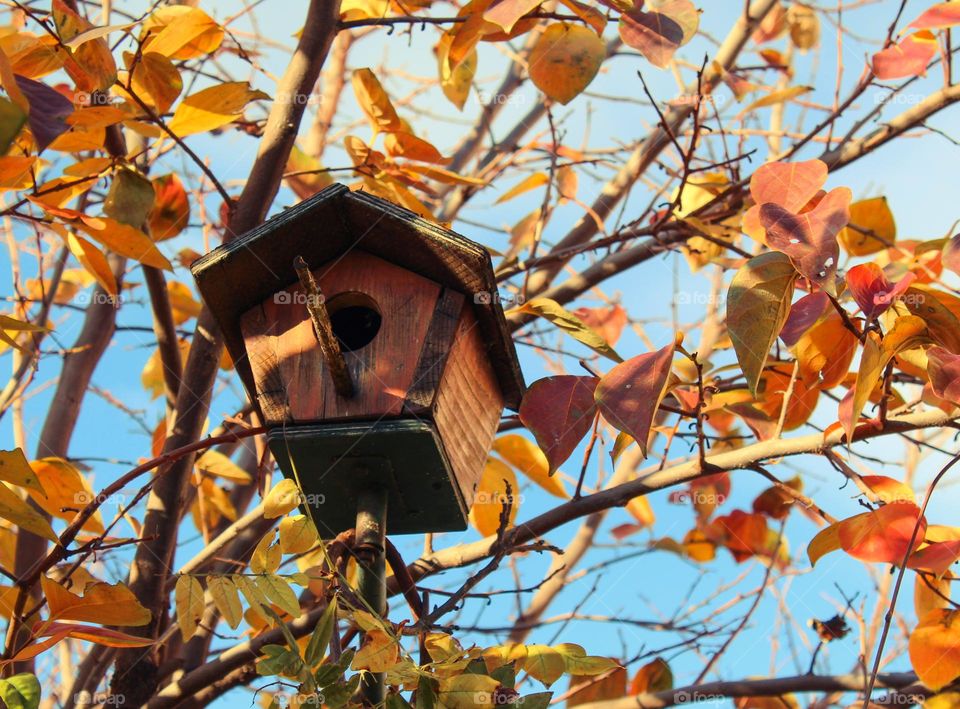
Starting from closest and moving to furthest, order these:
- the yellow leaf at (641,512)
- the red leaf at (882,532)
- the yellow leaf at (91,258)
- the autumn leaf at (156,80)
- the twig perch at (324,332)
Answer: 1. the twig perch at (324,332)
2. the red leaf at (882,532)
3. the yellow leaf at (91,258)
4. the autumn leaf at (156,80)
5. the yellow leaf at (641,512)

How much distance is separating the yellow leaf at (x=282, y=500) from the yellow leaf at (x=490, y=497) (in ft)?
2.31

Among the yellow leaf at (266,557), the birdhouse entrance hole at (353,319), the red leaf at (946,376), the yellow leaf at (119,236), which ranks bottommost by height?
the yellow leaf at (266,557)

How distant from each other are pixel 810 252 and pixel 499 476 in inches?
39.4

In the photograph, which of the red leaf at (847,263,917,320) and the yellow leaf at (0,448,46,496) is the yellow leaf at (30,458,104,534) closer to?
the yellow leaf at (0,448,46,496)

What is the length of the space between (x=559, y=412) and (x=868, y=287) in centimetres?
49

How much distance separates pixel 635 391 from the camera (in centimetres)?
140

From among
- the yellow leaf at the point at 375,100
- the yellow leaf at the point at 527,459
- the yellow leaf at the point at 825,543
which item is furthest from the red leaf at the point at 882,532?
the yellow leaf at the point at 375,100

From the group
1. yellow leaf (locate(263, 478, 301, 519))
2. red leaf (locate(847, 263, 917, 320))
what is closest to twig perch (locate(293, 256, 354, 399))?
yellow leaf (locate(263, 478, 301, 519))

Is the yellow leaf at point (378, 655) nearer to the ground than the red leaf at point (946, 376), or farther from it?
nearer to the ground

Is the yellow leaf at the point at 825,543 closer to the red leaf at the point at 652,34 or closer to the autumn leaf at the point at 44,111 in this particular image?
the red leaf at the point at 652,34

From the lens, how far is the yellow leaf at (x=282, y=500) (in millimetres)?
1472

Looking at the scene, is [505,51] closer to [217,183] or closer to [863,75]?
[863,75]

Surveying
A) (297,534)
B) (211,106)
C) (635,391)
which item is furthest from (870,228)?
(297,534)

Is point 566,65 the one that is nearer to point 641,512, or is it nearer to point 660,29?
point 660,29
